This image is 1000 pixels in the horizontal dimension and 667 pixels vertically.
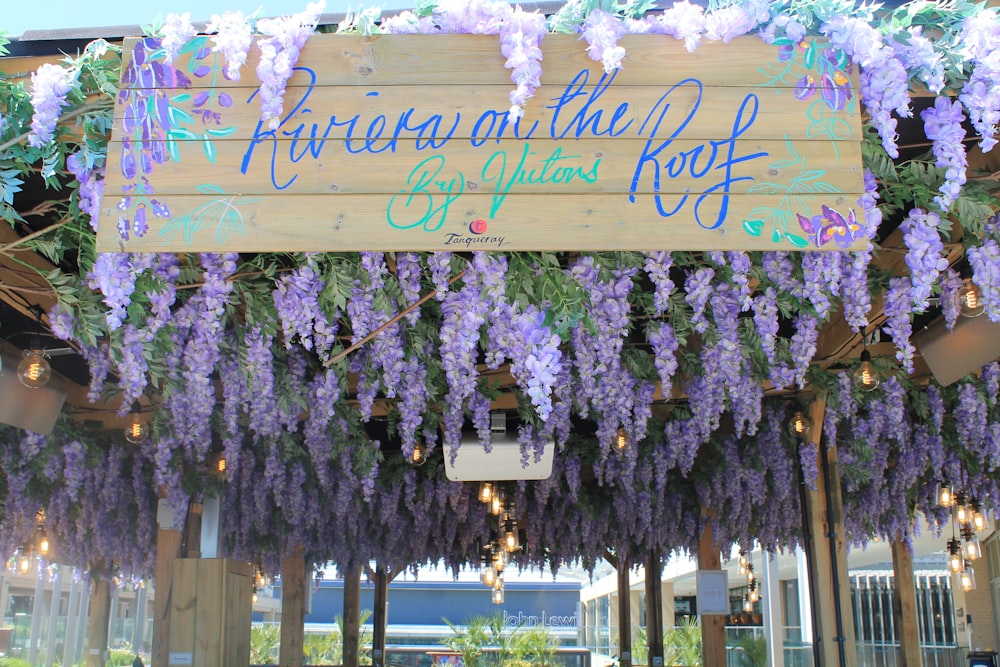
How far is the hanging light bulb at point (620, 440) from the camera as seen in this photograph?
5.71 metres

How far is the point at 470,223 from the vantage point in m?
2.32

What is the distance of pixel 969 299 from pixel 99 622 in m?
13.0

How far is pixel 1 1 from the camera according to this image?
10.1 feet

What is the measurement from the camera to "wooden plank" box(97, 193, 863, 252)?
230cm

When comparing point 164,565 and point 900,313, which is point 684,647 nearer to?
point 164,565

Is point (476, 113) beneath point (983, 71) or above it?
beneath

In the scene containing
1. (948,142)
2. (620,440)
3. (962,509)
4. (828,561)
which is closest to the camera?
(948,142)

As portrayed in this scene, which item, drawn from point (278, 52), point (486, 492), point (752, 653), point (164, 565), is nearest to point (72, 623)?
point (752, 653)

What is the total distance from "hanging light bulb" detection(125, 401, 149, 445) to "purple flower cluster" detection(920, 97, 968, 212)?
4.75 metres

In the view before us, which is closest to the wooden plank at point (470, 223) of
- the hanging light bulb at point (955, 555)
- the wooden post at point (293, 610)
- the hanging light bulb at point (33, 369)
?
the hanging light bulb at point (33, 369)

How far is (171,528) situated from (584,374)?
11.6 feet

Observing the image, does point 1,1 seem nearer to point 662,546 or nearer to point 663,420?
point 663,420

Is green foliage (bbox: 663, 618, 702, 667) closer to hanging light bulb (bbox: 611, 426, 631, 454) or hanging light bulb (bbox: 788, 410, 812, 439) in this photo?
hanging light bulb (bbox: 611, 426, 631, 454)

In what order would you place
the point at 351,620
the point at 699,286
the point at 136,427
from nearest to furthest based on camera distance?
the point at 699,286
the point at 136,427
the point at 351,620
